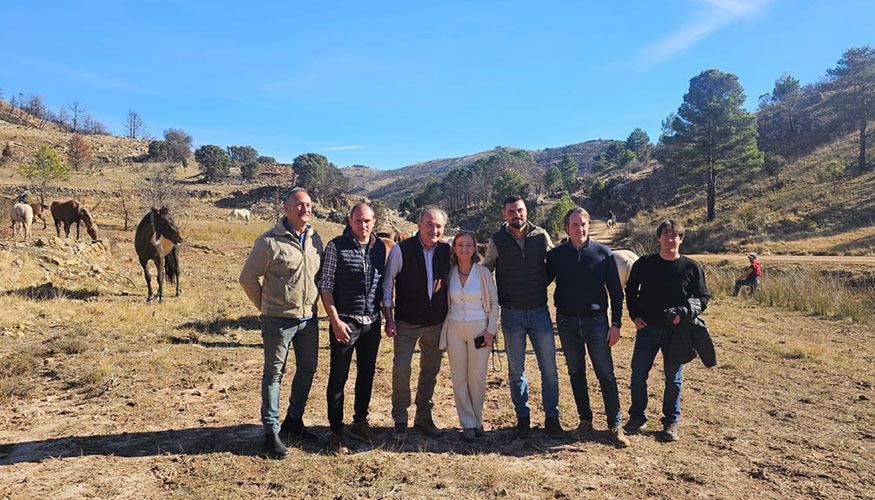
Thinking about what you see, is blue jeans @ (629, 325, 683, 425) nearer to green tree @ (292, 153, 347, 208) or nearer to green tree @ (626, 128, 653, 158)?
green tree @ (292, 153, 347, 208)

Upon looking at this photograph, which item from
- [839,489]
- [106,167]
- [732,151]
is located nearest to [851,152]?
[732,151]

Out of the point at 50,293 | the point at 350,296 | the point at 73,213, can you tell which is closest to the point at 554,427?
the point at 350,296

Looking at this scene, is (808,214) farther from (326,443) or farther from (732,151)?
(326,443)

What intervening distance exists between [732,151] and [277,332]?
38.7m

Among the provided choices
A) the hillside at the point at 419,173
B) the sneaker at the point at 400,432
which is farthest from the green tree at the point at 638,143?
the sneaker at the point at 400,432

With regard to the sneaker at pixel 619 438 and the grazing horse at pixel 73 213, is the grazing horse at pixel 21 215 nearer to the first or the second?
the grazing horse at pixel 73 213

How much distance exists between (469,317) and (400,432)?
1.20 meters

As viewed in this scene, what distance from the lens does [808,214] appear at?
89.4ft

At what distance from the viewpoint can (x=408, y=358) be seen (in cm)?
375

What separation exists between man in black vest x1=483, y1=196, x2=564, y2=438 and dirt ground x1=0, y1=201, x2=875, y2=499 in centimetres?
54

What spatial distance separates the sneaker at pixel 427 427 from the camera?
3.95 metres

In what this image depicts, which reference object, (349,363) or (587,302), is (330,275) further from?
(587,302)

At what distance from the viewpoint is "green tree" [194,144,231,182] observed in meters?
56.0

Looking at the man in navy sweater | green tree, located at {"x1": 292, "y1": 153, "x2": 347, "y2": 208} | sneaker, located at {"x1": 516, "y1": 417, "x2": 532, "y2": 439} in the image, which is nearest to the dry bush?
green tree, located at {"x1": 292, "y1": 153, "x2": 347, "y2": 208}
